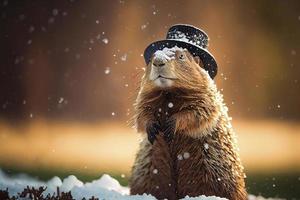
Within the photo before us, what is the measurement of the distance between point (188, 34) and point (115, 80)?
0.93 m

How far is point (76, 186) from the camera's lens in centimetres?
533

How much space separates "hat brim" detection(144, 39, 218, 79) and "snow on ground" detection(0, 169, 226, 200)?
3.83 ft

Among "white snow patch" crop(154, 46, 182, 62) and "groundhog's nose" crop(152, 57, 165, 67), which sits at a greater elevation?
"white snow patch" crop(154, 46, 182, 62)

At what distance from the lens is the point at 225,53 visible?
209 inches

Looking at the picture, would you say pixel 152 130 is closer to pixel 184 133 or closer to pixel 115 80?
A: pixel 184 133

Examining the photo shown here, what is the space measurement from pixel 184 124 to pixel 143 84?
1.62 feet

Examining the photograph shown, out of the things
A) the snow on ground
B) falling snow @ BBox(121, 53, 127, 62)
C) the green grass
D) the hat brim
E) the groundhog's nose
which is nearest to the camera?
the groundhog's nose

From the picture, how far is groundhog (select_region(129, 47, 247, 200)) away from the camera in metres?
4.88

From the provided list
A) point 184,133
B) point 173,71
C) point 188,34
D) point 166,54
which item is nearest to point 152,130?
point 184,133

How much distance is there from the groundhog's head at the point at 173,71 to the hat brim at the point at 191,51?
56mm

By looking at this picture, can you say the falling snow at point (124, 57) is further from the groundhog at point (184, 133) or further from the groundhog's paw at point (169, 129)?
the groundhog's paw at point (169, 129)

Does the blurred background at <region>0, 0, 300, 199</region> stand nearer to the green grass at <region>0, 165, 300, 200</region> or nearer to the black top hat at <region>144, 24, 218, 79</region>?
the green grass at <region>0, 165, 300, 200</region>

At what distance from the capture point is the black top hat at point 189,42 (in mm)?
5012

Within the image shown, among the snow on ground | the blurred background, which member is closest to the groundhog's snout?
the blurred background
